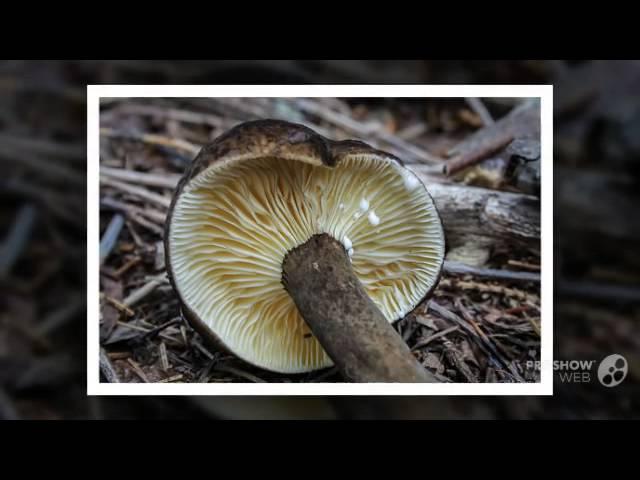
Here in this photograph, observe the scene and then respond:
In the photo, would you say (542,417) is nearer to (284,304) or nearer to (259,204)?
(284,304)

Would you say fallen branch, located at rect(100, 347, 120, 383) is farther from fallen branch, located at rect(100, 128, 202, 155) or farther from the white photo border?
fallen branch, located at rect(100, 128, 202, 155)

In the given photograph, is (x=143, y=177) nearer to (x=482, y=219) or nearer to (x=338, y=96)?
(x=338, y=96)

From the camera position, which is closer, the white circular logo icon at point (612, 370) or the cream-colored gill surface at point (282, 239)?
the cream-colored gill surface at point (282, 239)

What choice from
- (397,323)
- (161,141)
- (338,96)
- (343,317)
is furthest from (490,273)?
(161,141)

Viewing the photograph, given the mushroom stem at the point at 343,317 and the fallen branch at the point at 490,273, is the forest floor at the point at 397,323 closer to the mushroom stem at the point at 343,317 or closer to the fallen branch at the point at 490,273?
the fallen branch at the point at 490,273

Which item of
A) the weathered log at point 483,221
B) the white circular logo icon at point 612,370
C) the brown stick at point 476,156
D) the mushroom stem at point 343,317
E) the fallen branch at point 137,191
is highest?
the brown stick at point 476,156

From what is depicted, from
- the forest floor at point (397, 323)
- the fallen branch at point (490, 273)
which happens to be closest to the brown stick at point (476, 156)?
the forest floor at point (397, 323)
